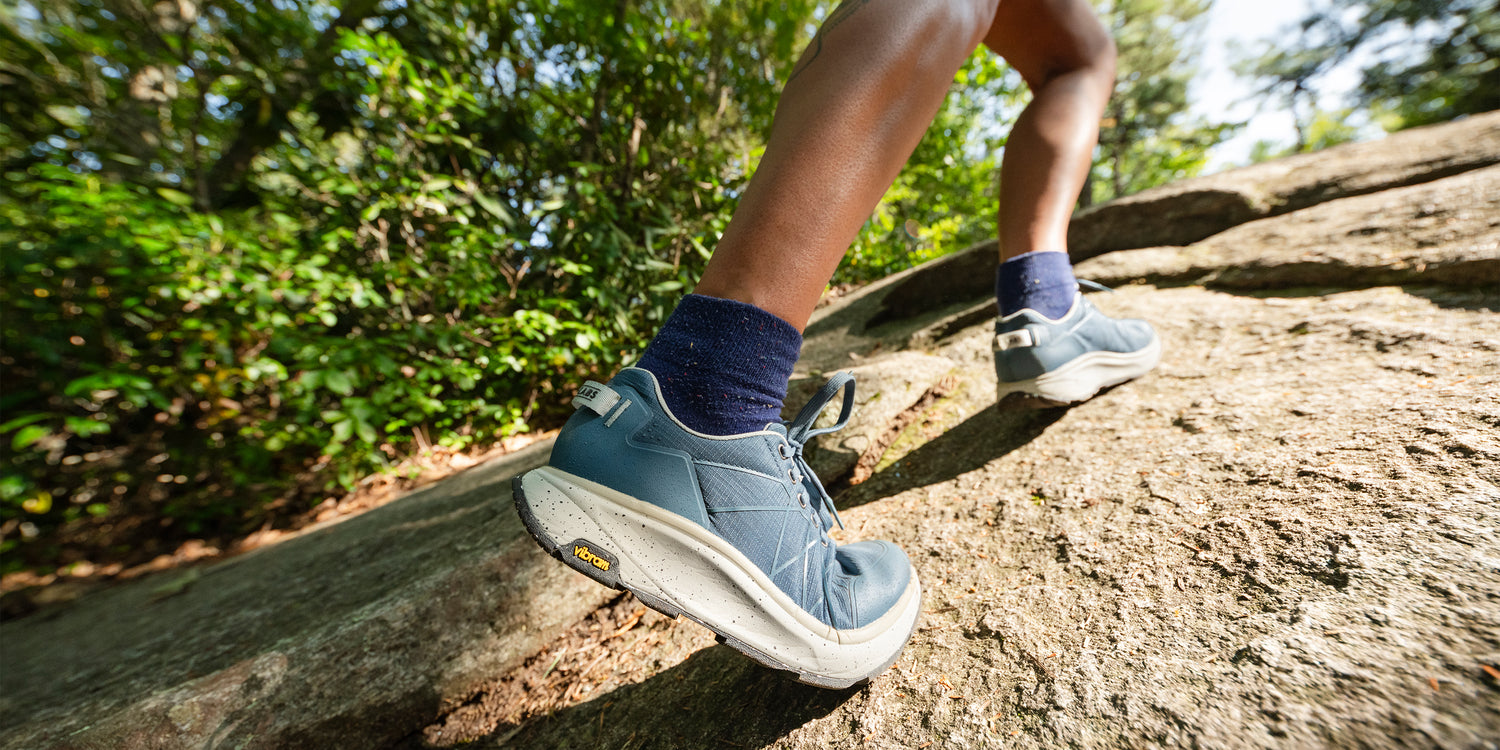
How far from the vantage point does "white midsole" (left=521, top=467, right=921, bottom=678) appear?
689mm

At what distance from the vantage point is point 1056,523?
0.94 metres

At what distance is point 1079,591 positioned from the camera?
77 cm

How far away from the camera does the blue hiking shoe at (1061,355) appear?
117 centimetres

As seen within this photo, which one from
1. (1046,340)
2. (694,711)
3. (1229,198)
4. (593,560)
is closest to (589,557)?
(593,560)

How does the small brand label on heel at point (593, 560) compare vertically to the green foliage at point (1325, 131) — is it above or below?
above

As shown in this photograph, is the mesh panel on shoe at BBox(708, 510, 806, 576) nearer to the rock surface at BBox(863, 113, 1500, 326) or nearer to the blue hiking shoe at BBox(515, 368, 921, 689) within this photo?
the blue hiking shoe at BBox(515, 368, 921, 689)

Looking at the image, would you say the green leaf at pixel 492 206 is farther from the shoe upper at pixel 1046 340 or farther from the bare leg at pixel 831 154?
the shoe upper at pixel 1046 340

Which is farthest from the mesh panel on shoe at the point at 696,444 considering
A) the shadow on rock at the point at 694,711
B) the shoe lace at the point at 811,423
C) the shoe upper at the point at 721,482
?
the shadow on rock at the point at 694,711

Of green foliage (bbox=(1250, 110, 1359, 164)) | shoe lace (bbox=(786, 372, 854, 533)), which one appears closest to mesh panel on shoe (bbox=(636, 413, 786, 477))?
shoe lace (bbox=(786, 372, 854, 533))

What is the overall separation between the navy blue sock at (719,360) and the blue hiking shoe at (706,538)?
25 millimetres

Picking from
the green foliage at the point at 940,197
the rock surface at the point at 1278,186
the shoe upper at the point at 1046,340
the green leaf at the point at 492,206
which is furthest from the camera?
the green foliage at the point at 940,197

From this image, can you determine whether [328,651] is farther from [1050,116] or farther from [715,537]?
[1050,116]

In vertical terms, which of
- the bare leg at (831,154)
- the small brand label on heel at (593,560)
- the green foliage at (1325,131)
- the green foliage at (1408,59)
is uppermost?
the bare leg at (831,154)

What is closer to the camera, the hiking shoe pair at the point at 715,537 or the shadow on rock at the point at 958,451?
the hiking shoe pair at the point at 715,537
